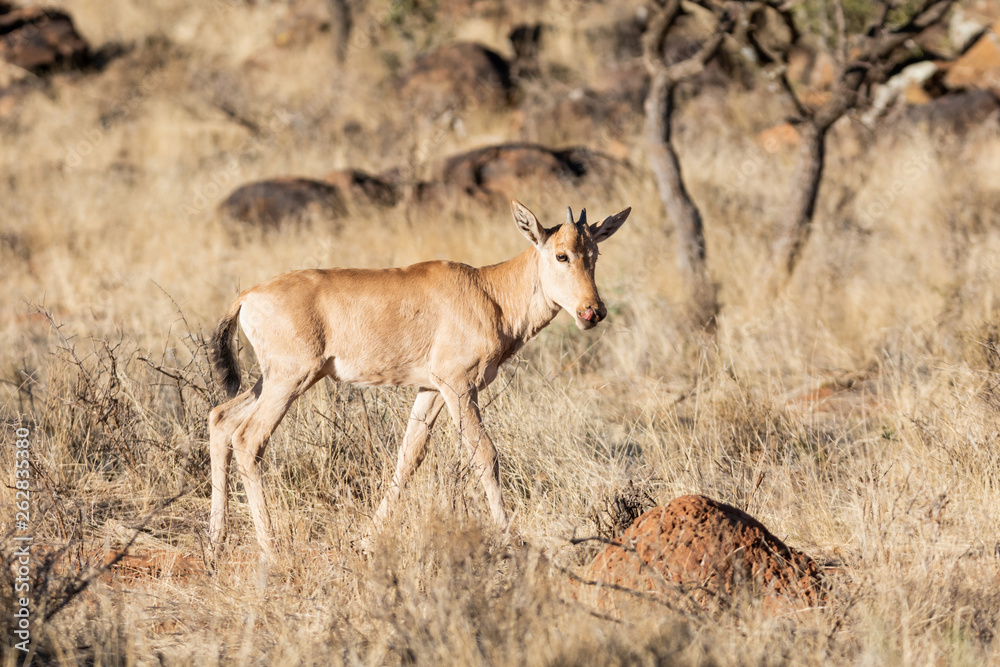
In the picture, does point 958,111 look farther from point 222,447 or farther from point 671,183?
point 222,447

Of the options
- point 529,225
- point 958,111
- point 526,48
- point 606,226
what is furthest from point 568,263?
point 526,48

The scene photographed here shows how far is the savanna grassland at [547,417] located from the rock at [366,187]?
40 centimetres

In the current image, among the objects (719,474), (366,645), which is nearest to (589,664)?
(366,645)

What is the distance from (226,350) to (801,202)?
23.2 ft

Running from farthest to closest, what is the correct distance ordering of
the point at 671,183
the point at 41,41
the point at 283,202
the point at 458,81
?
1. the point at 41,41
2. the point at 458,81
3. the point at 283,202
4. the point at 671,183

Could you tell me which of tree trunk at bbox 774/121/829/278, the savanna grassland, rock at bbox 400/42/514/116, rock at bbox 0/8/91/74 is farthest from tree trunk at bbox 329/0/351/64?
tree trunk at bbox 774/121/829/278

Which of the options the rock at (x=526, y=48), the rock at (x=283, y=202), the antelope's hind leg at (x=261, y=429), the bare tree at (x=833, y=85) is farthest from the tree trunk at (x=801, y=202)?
the rock at (x=526, y=48)

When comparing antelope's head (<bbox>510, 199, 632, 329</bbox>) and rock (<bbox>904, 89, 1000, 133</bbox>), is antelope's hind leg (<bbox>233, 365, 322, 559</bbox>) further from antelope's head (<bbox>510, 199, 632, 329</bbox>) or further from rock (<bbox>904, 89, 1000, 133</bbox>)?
rock (<bbox>904, 89, 1000, 133</bbox>)

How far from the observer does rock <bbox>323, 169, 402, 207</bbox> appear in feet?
45.6

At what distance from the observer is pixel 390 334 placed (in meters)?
5.22

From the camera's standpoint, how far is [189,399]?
723cm

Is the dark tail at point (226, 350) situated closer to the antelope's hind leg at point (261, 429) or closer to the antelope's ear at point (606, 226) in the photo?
the antelope's hind leg at point (261, 429)

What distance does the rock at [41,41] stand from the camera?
2453cm

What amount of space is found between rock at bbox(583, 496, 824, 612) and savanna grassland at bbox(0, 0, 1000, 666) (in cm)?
13
